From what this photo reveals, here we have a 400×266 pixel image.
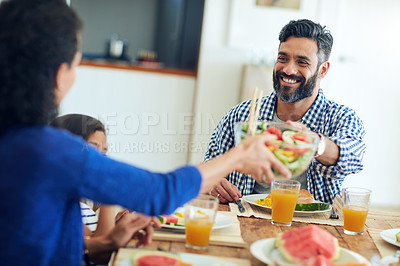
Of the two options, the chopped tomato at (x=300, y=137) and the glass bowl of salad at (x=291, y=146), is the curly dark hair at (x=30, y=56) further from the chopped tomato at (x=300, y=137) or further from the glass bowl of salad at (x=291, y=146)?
the chopped tomato at (x=300, y=137)

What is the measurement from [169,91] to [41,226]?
3641mm

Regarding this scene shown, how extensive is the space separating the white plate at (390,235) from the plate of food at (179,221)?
0.44 meters

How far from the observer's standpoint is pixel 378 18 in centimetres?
481

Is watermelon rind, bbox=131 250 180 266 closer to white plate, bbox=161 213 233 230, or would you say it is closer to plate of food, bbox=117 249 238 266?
plate of food, bbox=117 249 238 266

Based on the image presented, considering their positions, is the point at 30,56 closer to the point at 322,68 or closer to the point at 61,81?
the point at 61,81

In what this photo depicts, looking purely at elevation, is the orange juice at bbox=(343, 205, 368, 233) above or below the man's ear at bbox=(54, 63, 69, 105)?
below

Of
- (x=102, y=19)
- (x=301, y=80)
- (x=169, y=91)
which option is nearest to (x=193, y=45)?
(x=169, y=91)

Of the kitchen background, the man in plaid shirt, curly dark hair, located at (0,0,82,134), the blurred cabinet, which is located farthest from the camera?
the kitchen background

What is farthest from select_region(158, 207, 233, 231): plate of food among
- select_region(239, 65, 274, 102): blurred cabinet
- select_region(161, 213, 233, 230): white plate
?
select_region(239, 65, 274, 102): blurred cabinet

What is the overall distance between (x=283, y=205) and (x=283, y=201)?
0.04 ft

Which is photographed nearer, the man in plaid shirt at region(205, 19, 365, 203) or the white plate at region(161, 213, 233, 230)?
the white plate at region(161, 213, 233, 230)

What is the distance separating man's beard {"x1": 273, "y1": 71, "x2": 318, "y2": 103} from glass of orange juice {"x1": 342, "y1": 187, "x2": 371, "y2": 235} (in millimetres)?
803

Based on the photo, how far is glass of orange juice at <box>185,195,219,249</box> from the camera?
1.42 meters

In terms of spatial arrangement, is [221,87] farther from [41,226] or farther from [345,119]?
[41,226]
